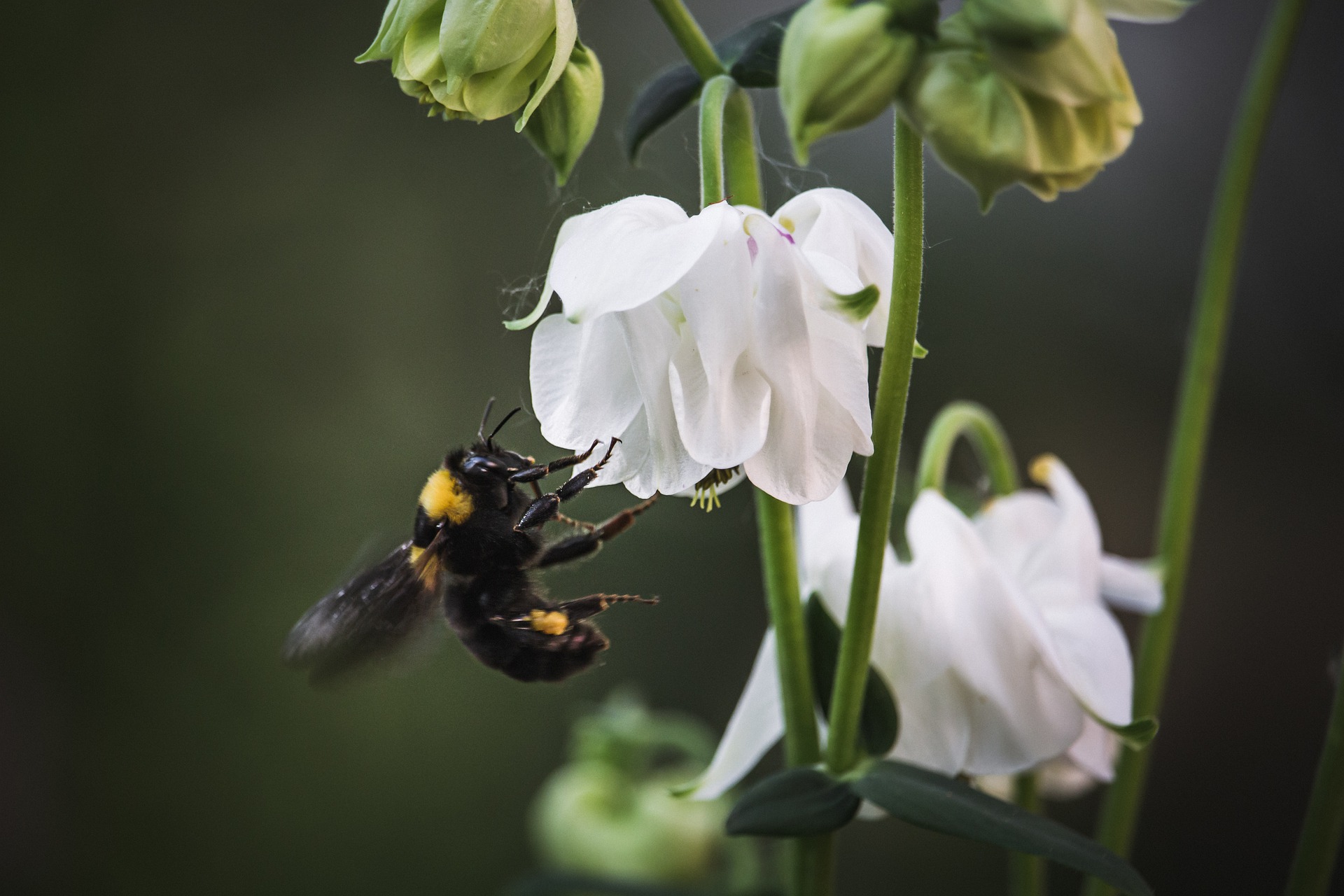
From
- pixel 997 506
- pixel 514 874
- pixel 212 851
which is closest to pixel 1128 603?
pixel 997 506

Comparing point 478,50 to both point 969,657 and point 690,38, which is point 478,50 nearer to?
point 690,38

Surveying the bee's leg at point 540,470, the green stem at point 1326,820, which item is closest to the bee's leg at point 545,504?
the bee's leg at point 540,470

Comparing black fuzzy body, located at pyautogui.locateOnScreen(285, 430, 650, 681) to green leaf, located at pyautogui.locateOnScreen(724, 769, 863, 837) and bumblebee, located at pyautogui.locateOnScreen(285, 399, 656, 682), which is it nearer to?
bumblebee, located at pyautogui.locateOnScreen(285, 399, 656, 682)

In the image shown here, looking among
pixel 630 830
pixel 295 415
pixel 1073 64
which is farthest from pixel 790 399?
pixel 295 415

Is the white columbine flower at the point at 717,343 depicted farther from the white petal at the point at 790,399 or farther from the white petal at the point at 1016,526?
the white petal at the point at 1016,526

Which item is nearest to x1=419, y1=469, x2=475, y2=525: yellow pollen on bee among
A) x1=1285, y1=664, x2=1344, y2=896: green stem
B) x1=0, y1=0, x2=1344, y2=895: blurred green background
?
x1=1285, y1=664, x2=1344, y2=896: green stem
